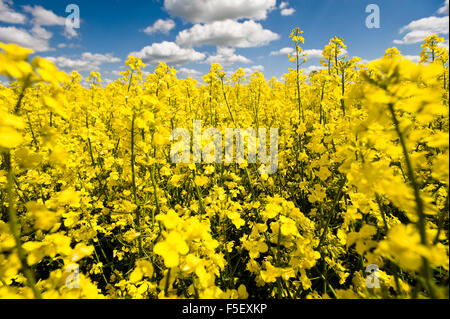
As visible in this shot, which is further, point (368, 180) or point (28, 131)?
point (28, 131)

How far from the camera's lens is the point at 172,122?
3434 mm

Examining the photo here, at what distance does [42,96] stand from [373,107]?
4.68 ft

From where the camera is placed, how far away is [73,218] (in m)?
2.19

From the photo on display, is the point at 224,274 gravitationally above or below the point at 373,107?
below

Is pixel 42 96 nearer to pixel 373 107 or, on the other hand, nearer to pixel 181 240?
pixel 181 240

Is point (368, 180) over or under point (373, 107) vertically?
under
